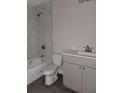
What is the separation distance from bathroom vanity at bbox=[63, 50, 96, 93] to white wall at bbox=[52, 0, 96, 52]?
649 mm

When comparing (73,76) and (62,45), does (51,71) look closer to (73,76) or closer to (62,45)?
(73,76)

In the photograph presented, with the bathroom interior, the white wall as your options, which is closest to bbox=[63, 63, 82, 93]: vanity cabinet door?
the bathroom interior

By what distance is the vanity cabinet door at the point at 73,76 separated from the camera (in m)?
2.04

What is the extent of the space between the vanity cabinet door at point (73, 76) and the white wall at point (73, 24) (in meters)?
0.75

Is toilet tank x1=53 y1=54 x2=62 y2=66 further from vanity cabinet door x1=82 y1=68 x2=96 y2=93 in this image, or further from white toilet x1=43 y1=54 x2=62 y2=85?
vanity cabinet door x1=82 y1=68 x2=96 y2=93

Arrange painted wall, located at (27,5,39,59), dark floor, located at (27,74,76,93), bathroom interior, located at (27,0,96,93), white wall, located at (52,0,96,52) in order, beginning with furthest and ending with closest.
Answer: painted wall, located at (27,5,39,59), white wall, located at (52,0,96,52), dark floor, located at (27,74,76,93), bathroom interior, located at (27,0,96,93)

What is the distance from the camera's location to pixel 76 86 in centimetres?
209

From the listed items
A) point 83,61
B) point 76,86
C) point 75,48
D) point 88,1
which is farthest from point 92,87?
point 88,1

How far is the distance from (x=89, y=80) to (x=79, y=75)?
0.80 feet

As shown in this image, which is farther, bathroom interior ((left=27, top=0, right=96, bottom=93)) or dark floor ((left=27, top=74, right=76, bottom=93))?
dark floor ((left=27, top=74, right=76, bottom=93))

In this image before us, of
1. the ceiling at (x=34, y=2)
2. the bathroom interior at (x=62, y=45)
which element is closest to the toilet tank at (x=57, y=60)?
the bathroom interior at (x=62, y=45)

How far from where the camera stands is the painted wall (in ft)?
11.0
